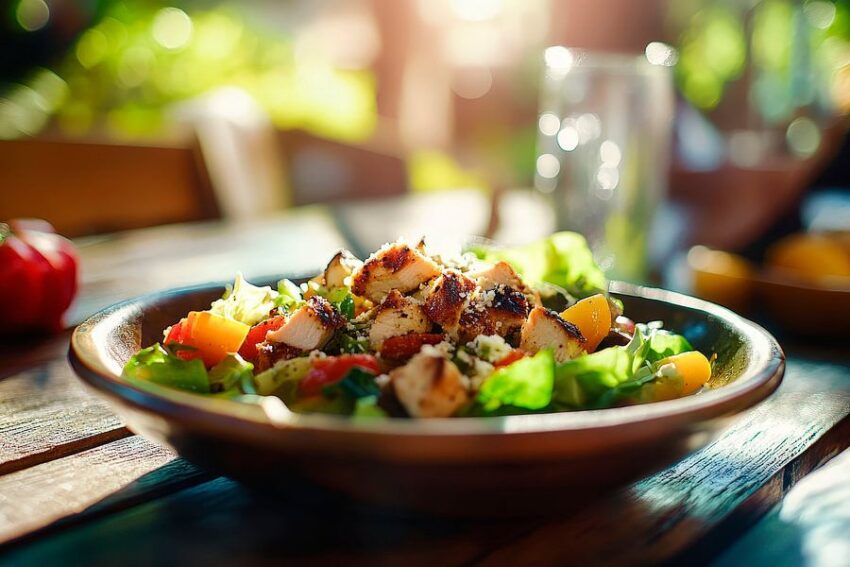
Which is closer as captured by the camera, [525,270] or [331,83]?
[525,270]

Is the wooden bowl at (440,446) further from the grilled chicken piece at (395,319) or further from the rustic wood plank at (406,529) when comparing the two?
the grilled chicken piece at (395,319)

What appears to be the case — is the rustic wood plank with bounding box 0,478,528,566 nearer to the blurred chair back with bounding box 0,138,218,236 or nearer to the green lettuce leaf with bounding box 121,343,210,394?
the green lettuce leaf with bounding box 121,343,210,394

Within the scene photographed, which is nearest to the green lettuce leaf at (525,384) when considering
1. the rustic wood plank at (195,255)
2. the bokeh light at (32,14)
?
the rustic wood plank at (195,255)

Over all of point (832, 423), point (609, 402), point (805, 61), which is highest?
point (805, 61)

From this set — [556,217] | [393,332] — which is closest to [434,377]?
[393,332]

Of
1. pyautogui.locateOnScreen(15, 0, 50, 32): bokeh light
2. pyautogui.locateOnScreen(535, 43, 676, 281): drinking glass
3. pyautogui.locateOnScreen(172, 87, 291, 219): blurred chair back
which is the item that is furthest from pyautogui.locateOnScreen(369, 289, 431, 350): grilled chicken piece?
pyautogui.locateOnScreen(15, 0, 50, 32): bokeh light

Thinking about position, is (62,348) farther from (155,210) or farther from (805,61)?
(805,61)
